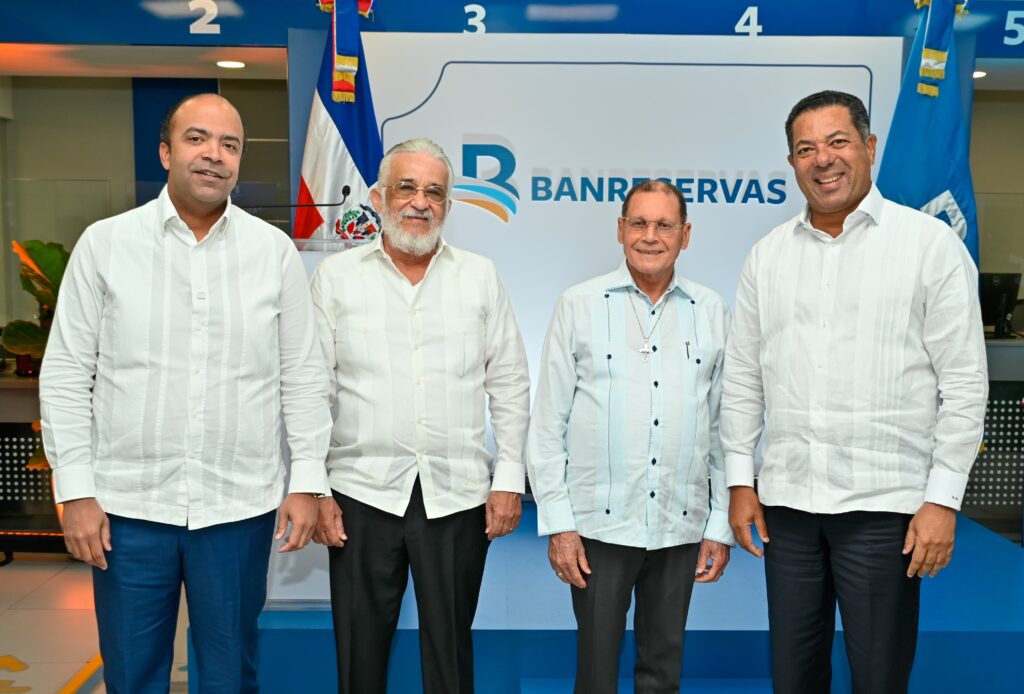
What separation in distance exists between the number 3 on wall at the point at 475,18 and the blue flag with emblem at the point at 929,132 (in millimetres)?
1852

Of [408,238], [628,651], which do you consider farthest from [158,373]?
[628,651]

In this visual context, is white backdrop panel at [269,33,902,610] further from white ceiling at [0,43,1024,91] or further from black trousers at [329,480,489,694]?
black trousers at [329,480,489,694]

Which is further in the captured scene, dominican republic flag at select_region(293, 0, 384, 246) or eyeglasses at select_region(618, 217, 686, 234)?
dominican republic flag at select_region(293, 0, 384, 246)

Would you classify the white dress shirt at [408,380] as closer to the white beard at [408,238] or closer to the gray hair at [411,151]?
the white beard at [408,238]

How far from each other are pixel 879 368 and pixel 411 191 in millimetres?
1130

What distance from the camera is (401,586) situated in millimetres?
2203

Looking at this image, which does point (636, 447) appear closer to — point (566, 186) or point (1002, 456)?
point (566, 186)

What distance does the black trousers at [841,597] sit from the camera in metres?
1.92

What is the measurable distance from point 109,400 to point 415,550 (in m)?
0.76

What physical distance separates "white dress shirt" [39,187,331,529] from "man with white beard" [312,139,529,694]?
255mm

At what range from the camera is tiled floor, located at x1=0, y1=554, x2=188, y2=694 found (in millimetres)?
3254

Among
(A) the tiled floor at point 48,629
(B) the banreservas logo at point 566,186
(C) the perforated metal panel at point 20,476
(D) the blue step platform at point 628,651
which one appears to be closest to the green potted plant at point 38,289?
(C) the perforated metal panel at point 20,476

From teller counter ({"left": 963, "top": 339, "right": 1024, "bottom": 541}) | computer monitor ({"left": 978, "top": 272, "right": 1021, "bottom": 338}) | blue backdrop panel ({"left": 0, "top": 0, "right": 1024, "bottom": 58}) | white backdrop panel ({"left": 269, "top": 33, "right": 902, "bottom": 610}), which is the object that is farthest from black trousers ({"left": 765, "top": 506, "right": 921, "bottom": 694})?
computer monitor ({"left": 978, "top": 272, "right": 1021, "bottom": 338})

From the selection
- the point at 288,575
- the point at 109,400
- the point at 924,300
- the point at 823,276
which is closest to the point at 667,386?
the point at 823,276
